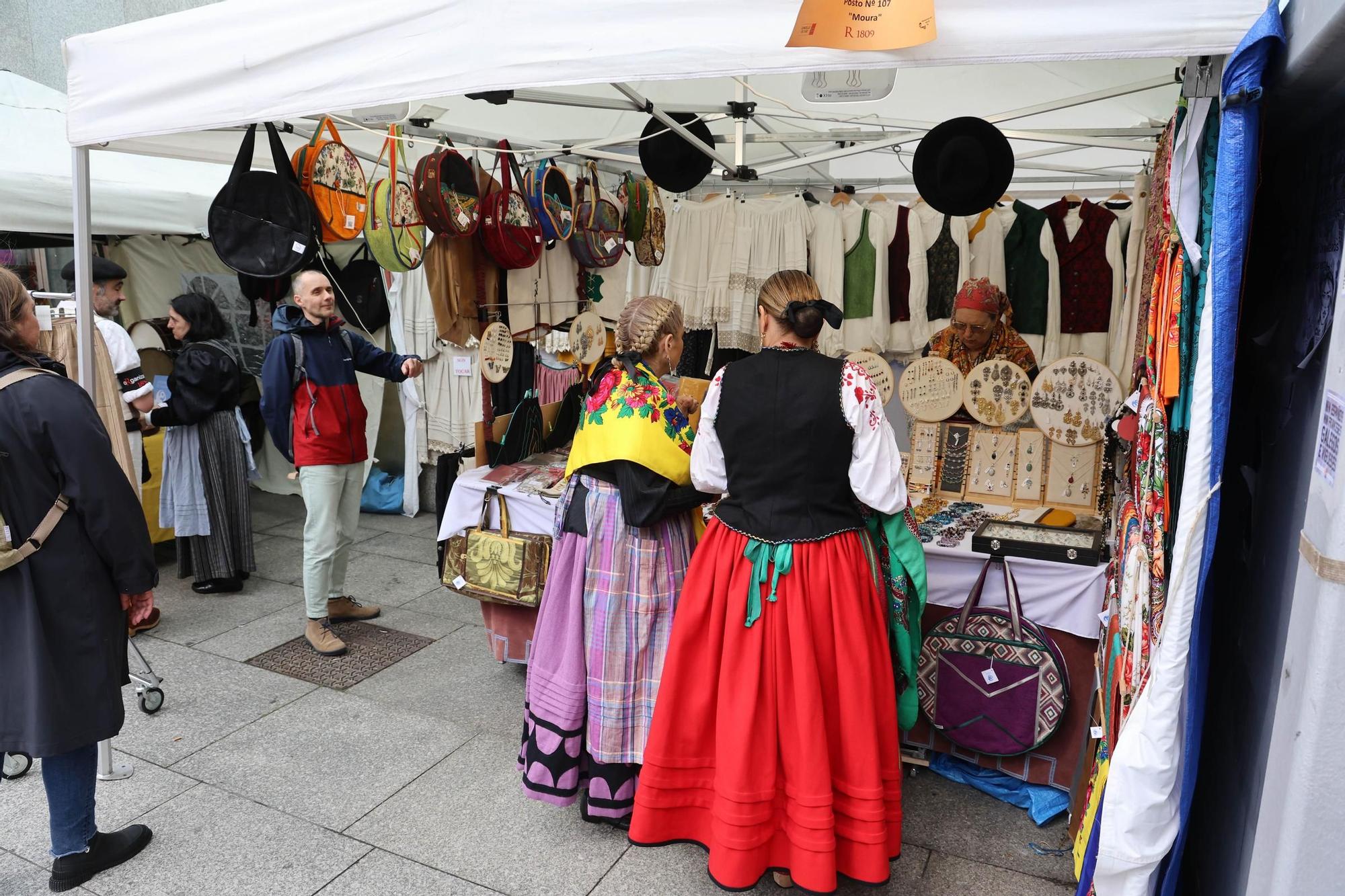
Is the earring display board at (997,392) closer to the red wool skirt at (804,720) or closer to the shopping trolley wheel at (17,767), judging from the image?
the red wool skirt at (804,720)

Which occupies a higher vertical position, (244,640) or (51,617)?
(51,617)

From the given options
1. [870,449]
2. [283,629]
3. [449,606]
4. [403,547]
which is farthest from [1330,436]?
[403,547]

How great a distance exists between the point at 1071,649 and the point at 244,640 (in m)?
3.61

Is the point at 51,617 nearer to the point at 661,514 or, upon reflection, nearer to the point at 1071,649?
the point at 661,514

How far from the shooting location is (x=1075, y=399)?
3197 mm

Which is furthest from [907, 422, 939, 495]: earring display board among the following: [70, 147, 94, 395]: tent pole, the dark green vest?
[70, 147, 94, 395]: tent pole

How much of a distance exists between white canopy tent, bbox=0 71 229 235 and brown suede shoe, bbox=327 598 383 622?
90.4 inches

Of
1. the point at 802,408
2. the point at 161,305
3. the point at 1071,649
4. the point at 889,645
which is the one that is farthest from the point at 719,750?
the point at 161,305

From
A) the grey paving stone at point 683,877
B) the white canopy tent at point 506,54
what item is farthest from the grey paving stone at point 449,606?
the white canopy tent at point 506,54

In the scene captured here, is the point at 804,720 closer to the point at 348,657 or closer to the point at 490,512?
the point at 490,512

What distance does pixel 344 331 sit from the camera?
4.04m

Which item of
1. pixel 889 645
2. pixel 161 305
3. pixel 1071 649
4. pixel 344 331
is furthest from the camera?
pixel 161 305

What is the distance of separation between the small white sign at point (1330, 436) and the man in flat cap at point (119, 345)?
4.70 meters

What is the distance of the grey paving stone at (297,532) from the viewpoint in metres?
5.98
